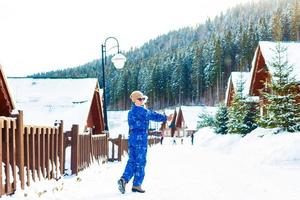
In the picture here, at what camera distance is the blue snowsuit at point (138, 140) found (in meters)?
7.55

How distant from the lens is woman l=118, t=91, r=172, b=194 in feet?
24.8

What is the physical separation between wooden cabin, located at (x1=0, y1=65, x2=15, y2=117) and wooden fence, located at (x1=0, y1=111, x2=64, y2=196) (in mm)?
3793

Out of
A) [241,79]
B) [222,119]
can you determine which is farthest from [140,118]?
[222,119]

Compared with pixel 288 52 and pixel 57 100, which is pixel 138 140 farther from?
pixel 288 52

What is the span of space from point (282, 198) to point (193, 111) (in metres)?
83.0

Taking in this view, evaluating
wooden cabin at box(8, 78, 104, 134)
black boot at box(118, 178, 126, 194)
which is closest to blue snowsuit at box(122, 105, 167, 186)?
black boot at box(118, 178, 126, 194)

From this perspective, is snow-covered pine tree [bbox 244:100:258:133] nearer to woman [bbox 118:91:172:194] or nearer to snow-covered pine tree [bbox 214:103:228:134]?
snow-covered pine tree [bbox 214:103:228:134]

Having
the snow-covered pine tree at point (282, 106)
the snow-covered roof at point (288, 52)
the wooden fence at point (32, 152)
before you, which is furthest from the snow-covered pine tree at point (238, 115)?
the wooden fence at point (32, 152)

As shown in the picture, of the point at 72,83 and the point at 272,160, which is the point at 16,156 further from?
the point at 72,83

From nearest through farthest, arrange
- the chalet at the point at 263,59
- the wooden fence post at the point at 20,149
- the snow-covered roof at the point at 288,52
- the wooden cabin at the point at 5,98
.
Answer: the wooden fence post at the point at 20,149, the wooden cabin at the point at 5,98, the snow-covered roof at the point at 288,52, the chalet at the point at 263,59

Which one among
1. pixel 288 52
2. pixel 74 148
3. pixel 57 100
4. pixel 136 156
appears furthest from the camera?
pixel 288 52

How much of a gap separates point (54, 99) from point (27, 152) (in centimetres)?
1778

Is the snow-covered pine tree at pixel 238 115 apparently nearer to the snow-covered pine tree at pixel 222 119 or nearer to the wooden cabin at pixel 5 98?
the snow-covered pine tree at pixel 222 119

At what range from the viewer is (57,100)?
24.4 m
